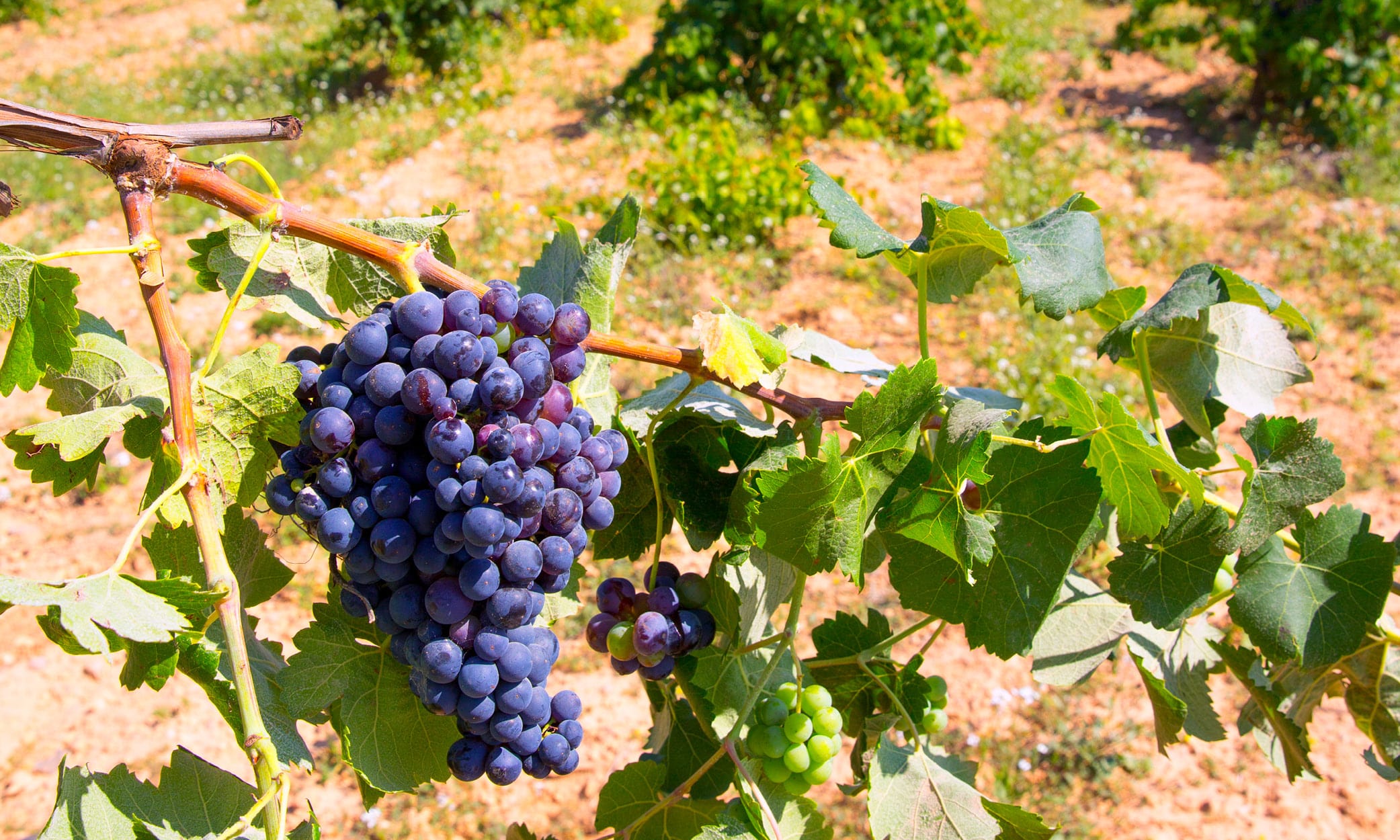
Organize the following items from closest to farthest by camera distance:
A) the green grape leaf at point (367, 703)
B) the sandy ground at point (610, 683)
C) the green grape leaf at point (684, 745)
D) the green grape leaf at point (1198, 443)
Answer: the green grape leaf at point (367, 703) → the green grape leaf at point (684, 745) → the green grape leaf at point (1198, 443) → the sandy ground at point (610, 683)

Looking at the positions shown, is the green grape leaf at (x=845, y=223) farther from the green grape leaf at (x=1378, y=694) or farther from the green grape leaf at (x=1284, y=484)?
the green grape leaf at (x=1378, y=694)

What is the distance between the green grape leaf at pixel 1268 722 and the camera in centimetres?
137

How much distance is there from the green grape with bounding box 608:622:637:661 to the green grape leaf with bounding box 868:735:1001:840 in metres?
0.35

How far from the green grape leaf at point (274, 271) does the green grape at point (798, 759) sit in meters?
0.73

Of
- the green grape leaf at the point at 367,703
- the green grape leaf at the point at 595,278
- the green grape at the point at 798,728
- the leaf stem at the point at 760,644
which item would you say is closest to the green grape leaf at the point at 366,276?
the green grape leaf at the point at 595,278

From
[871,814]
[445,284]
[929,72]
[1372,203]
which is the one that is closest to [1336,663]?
[871,814]

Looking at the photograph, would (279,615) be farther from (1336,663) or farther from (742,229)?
(1336,663)

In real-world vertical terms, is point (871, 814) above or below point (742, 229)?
above

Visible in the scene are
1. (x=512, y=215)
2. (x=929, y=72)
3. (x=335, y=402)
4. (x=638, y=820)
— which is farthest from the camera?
(x=929, y=72)

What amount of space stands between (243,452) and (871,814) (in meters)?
0.83

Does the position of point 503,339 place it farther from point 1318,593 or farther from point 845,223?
point 1318,593

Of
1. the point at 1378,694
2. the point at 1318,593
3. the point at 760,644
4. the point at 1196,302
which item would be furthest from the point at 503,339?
the point at 1378,694

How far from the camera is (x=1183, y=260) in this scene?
5.00 m

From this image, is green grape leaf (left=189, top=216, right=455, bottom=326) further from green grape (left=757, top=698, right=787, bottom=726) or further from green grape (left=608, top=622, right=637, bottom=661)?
green grape (left=757, top=698, right=787, bottom=726)
